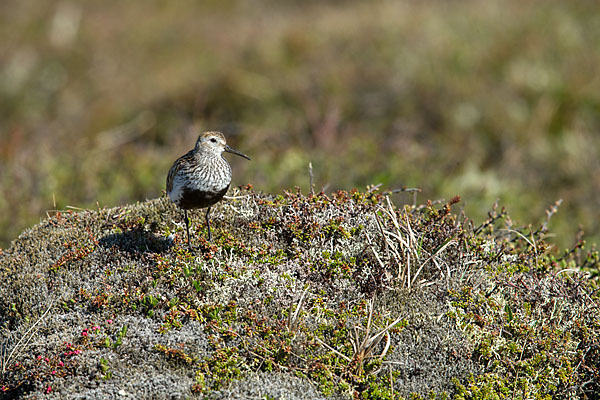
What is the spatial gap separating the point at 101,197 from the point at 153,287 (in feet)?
15.9

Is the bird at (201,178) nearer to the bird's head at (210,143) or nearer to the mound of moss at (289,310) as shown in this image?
the bird's head at (210,143)

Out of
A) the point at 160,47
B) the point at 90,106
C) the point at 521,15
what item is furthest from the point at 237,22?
the point at 521,15

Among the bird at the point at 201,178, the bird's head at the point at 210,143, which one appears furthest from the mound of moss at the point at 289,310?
the bird's head at the point at 210,143

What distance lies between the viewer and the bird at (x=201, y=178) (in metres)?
5.32

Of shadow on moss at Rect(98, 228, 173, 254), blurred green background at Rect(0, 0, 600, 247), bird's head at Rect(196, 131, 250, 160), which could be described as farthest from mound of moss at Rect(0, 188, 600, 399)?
blurred green background at Rect(0, 0, 600, 247)

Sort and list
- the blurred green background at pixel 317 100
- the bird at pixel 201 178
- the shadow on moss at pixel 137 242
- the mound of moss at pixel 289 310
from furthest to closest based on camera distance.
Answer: the blurred green background at pixel 317 100, the shadow on moss at pixel 137 242, the bird at pixel 201 178, the mound of moss at pixel 289 310

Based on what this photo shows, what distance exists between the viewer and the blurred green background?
10336 millimetres

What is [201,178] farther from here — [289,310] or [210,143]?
[289,310]

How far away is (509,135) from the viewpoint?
13.1 meters

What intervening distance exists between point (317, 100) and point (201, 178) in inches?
364

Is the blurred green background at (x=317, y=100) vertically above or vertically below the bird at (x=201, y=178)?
above

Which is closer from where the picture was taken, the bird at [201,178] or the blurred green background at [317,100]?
the bird at [201,178]

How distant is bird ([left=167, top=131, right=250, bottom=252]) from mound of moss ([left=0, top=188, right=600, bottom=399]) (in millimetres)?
404

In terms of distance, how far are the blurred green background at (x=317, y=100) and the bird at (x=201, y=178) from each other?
8.94 ft
